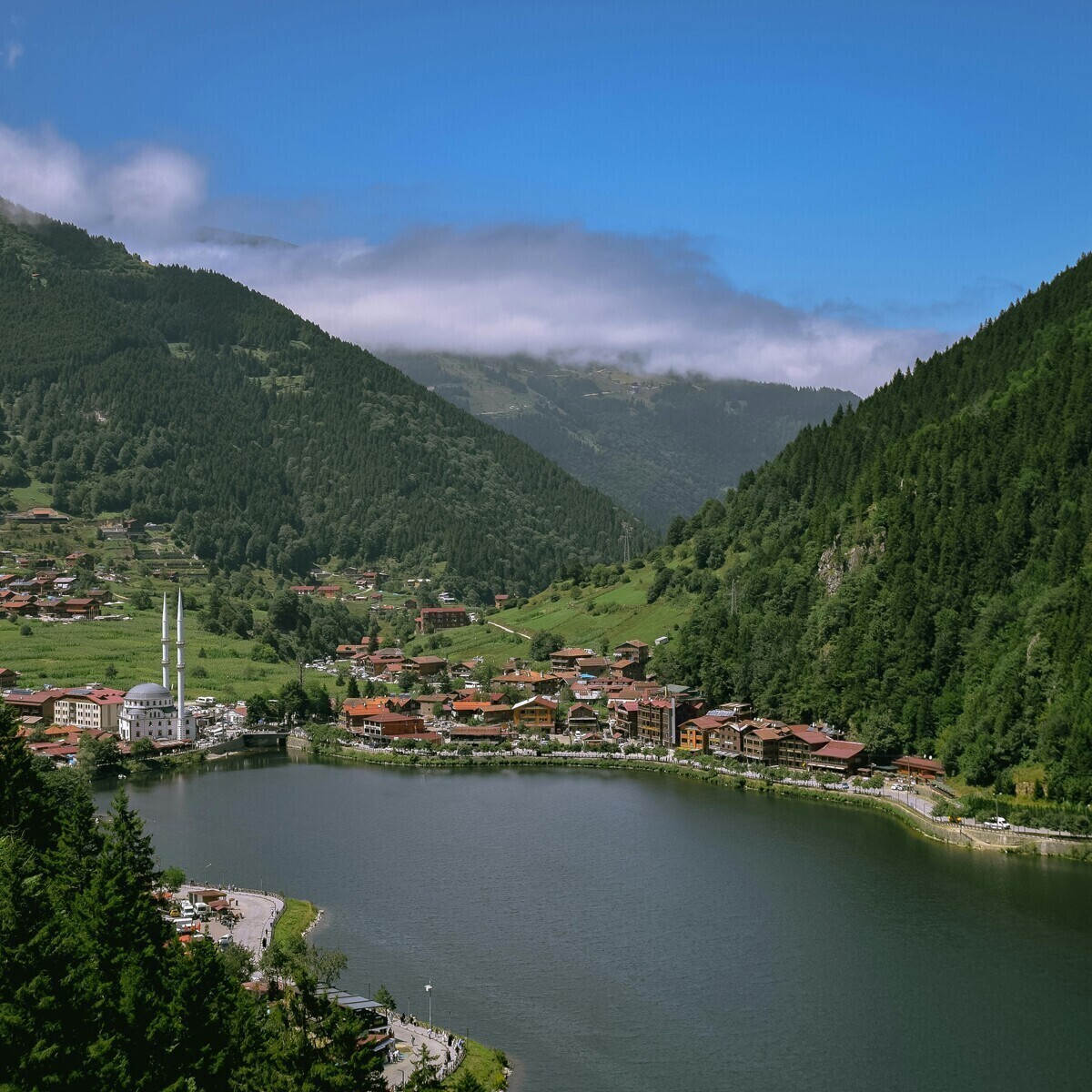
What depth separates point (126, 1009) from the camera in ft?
101

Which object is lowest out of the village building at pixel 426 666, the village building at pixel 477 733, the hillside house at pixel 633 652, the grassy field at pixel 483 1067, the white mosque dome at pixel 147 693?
the grassy field at pixel 483 1067

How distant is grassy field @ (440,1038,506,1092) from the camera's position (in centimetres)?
3647

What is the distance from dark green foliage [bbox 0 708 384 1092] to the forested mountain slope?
4053 centimetres

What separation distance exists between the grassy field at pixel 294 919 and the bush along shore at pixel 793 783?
84.6 ft

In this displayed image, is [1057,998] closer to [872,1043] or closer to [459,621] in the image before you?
[872,1043]

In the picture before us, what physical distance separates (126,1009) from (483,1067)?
33.2 ft

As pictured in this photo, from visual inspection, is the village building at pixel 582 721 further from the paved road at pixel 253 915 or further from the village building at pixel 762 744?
the paved road at pixel 253 915

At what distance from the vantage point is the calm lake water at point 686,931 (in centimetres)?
3862

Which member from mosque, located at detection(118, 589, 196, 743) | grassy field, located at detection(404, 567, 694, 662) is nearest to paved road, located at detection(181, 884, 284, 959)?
mosque, located at detection(118, 589, 196, 743)

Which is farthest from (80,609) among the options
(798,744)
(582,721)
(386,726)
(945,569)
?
(945,569)

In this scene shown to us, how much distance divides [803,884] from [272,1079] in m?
28.6

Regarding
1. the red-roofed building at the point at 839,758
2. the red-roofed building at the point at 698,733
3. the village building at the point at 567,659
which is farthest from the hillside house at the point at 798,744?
the village building at the point at 567,659

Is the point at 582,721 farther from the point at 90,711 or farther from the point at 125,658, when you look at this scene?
the point at 125,658

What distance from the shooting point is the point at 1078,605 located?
70812 millimetres
